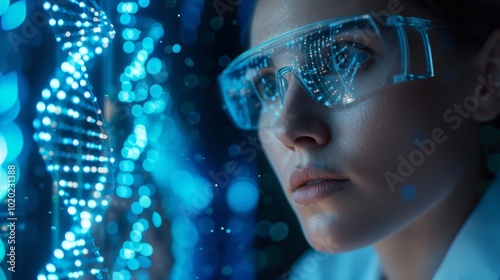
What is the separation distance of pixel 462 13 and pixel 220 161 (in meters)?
0.48

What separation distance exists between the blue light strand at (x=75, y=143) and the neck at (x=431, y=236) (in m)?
0.48

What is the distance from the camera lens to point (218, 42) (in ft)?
3.24

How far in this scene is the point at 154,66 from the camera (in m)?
0.89

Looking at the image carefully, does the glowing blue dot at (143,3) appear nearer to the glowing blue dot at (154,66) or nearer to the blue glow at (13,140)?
the glowing blue dot at (154,66)

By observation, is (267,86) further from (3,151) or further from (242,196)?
(3,151)

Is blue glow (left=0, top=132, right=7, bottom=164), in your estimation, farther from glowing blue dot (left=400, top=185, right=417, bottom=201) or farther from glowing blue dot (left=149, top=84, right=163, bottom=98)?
glowing blue dot (left=400, top=185, right=417, bottom=201)

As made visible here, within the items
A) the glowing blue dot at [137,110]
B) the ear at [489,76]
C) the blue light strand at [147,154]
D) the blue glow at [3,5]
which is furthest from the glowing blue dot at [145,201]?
the ear at [489,76]

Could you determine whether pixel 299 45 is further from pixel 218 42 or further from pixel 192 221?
pixel 192 221

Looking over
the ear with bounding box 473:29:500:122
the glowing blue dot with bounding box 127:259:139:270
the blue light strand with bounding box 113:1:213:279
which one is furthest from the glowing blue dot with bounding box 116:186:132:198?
the ear with bounding box 473:29:500:122

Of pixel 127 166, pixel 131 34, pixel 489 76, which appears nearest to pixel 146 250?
pixel 127 166

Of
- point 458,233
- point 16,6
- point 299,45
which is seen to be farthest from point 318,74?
point 16,6

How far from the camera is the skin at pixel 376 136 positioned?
29.5 inches

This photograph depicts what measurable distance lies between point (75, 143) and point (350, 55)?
408mm

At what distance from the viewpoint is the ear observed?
79cm
